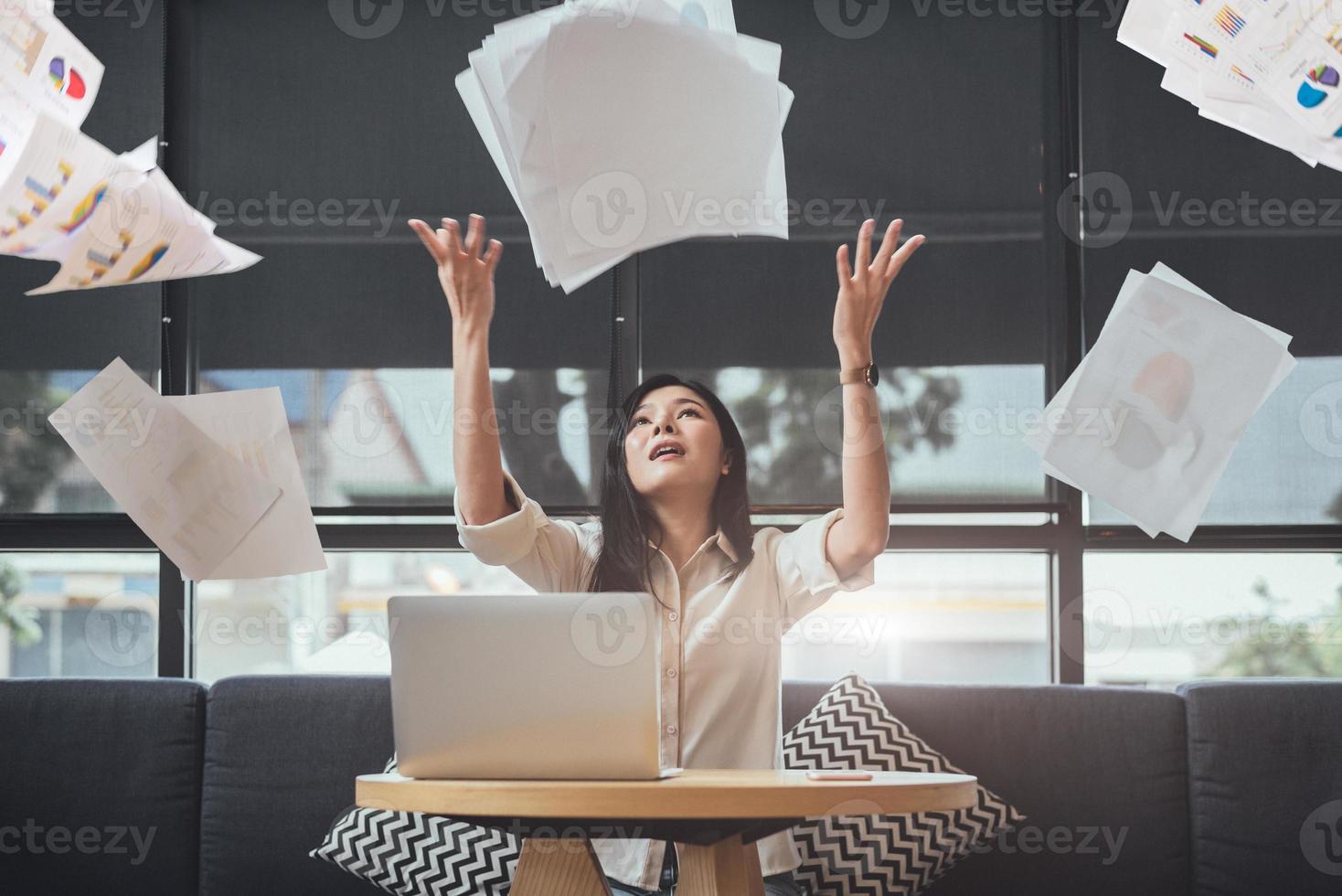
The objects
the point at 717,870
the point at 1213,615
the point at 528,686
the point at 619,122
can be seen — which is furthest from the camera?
the point at 1213,615

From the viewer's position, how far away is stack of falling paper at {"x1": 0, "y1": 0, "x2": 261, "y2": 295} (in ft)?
4.58

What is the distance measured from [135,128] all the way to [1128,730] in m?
2.51

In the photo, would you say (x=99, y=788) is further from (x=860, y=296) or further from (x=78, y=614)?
(x=860, y=296)

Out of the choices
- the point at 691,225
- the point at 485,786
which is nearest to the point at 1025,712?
the point at 691,225

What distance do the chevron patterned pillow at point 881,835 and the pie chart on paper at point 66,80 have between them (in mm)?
1511

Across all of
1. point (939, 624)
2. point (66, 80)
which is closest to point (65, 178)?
point (66, 80)

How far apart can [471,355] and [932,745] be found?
114 centimetres

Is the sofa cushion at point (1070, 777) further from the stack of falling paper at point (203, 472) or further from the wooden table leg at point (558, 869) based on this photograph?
the stack of falling paper at point (203, 472)

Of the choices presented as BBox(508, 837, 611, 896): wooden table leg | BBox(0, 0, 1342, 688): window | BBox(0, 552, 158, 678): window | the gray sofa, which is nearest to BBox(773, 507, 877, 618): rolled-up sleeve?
the gray sofa

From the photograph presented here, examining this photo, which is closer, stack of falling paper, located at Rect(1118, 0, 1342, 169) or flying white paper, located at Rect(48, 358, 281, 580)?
stack of falling paper, located at Rect(1118, 0, 1342, 169)

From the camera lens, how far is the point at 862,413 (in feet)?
5.55

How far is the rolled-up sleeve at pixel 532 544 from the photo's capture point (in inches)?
70.4

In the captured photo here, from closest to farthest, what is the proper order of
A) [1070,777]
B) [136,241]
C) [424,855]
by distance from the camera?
[136,241] < [424,855] < [1070,777]

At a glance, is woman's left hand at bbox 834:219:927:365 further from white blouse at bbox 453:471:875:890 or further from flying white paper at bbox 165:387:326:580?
flying white paper at bbox 165:387:326:580
